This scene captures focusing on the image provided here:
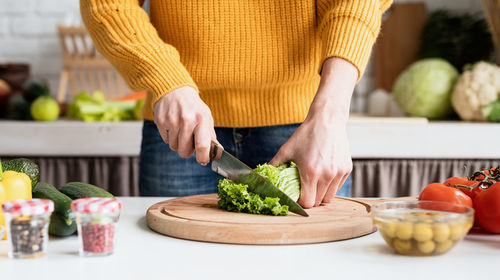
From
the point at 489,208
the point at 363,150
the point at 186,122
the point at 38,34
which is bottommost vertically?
the point at 363,150

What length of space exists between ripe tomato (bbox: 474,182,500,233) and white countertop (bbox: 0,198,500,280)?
26 mm

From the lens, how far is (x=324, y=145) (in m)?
1.15

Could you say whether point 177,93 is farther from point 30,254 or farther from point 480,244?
point 480,244

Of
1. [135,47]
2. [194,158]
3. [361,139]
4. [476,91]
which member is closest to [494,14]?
[476,91]

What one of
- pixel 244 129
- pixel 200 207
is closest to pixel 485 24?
pixel 244 129

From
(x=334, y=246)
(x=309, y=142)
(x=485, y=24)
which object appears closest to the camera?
(x=334, y=246)

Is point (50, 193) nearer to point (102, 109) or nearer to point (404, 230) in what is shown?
point (404, 230)

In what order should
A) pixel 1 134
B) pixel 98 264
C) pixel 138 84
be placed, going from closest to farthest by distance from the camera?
pixel 98 264 → pixel 138 84 → pixel 1 134

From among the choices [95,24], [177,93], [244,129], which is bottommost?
[244,129]

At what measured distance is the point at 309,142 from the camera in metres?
1.17

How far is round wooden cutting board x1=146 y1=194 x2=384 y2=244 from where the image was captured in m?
0.97

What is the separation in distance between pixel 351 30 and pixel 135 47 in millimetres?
499

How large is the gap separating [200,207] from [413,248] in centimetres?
47

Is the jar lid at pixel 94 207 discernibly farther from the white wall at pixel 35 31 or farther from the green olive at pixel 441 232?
the white wall at pixel 35 31
